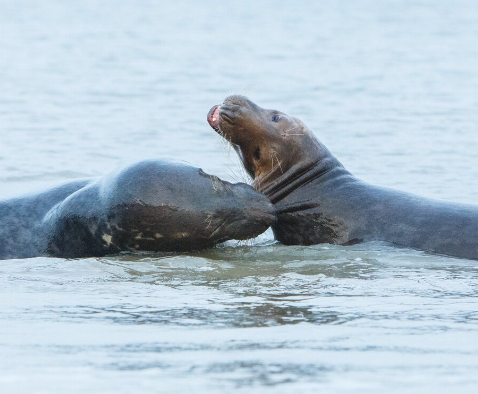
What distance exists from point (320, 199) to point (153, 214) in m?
1.62

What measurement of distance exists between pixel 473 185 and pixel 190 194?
4.74 metres

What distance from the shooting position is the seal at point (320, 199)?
8.08 metres

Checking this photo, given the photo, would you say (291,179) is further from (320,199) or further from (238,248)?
(238,248)

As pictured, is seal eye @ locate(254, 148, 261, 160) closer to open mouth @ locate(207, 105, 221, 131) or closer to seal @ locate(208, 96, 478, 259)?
seal @ locate(208, 96, 478, 259)

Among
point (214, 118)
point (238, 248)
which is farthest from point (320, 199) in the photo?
point (214, 118)

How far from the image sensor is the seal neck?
28.6ft

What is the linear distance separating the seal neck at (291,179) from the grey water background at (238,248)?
1.13ft

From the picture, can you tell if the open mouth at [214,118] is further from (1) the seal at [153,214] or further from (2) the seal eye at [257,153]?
(1) the seal at [153,214]

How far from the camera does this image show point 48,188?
839cm

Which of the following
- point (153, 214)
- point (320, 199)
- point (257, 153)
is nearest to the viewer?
point (153, 214)

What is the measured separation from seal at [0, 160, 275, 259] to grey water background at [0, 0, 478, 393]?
166mm

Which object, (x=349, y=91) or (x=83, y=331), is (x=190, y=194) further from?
(x=349, y=91)

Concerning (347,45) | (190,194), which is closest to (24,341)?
(190,194)

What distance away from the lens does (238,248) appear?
8086 millimetres
